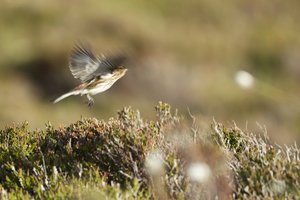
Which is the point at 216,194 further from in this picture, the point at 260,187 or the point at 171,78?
the point at 171,78

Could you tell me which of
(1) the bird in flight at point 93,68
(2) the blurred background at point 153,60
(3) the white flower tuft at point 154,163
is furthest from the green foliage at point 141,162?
(2) the blurred background at point 153,60

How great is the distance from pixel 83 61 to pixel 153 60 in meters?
20.5

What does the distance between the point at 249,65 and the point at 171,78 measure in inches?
148

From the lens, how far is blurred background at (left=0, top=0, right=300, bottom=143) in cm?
2612

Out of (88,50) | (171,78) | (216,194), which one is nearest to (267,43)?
(171,78)

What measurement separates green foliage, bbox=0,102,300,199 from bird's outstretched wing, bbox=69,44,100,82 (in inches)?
23.7

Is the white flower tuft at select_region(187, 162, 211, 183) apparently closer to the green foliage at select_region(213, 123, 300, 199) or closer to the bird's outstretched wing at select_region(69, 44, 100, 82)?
the green foliage at select_region(213, 123, 300, 199)

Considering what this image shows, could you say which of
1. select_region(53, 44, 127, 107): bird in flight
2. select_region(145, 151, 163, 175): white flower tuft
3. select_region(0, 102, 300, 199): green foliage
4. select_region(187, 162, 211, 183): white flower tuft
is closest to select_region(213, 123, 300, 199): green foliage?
select_region(0, 102, 300, 199): green foliage

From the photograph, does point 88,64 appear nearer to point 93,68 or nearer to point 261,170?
point 93,68

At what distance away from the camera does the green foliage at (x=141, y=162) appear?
6211 millimetres

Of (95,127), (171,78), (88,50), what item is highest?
(171,78)

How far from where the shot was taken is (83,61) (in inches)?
330

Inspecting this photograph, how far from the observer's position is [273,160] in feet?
22.2

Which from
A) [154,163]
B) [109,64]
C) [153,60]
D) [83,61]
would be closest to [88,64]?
[83,61]
